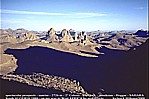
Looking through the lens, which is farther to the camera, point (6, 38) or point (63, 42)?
point (63, 42)

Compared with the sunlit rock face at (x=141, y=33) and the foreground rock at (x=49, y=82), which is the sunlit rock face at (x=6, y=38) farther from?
the sunlit rock face at (x=141, y=33)

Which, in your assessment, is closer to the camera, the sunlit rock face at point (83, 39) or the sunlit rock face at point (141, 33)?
the sunlit rock face at point (141, 33)

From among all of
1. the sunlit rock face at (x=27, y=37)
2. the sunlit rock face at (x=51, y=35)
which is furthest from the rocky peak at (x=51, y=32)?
the sunlit rock face at (x=27, y=37)

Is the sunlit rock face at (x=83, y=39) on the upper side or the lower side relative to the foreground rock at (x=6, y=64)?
upper

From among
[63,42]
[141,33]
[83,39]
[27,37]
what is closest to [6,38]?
[27,37]

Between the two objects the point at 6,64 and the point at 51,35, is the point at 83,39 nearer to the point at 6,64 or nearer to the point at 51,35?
the point at 51,35

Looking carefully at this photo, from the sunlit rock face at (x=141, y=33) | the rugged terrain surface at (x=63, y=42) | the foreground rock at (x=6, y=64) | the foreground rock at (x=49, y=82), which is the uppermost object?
the sunlit rock face at (x=141, y=33)

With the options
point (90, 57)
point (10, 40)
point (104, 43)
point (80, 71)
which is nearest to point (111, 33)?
point (104, 43)

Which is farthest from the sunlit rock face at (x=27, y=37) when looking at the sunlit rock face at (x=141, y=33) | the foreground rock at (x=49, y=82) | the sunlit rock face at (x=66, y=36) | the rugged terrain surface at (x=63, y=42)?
the sunlit rock face at (x=141, y=33)

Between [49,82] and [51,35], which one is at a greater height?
[51,35]

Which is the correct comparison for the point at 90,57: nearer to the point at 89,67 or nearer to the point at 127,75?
the point at 89,67

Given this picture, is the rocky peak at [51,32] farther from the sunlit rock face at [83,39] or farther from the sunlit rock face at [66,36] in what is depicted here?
the sunlit rock face at [83,39]
